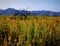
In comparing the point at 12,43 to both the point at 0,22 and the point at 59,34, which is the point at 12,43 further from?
the point at 59,34

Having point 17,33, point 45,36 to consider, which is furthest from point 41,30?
point 17,33

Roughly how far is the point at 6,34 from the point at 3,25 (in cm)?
27

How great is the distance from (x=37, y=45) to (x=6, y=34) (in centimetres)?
80

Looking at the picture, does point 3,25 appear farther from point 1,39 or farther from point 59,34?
point 59,34

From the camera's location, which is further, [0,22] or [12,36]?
[0,22]

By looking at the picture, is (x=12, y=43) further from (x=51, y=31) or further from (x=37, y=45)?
(x=51, y=31)

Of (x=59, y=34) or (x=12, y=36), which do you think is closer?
(x=12, y=36)

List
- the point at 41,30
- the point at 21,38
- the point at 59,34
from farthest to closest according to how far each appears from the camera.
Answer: the point at 59,34 < the point at 41,30 < the point at 21,38

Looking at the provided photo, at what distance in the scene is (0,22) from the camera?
19.5ft

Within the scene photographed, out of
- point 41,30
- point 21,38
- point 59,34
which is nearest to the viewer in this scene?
point 21,38

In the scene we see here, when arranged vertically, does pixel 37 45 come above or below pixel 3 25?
below

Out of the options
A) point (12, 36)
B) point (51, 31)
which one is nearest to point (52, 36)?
point (51, 31)

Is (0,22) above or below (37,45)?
above

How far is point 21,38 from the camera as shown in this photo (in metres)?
5.25
